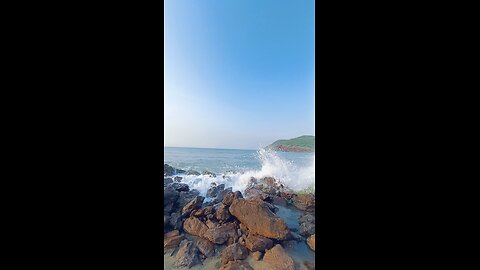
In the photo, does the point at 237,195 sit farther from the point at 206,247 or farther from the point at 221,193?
the point at 206,247

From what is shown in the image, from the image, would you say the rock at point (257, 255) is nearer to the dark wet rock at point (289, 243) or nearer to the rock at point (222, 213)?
the dark wet rock at point (289, 243)

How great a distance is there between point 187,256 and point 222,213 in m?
0.54

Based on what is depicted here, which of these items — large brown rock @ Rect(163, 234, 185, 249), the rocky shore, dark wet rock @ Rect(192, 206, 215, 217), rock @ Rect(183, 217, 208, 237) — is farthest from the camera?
dark wet rock @ Rect(192, 206, 215, 217)

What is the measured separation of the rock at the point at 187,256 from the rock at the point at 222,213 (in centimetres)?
38

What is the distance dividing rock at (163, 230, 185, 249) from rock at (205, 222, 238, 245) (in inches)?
11.4

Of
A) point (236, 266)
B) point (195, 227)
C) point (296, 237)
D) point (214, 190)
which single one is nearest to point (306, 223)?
point (296, 237)

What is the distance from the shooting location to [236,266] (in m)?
1.83

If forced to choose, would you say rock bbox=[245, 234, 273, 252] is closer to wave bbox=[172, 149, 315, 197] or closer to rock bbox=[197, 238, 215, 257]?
rock bbox=[197, 238, 215, 257]

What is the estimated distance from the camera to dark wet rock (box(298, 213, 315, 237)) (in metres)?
1.98

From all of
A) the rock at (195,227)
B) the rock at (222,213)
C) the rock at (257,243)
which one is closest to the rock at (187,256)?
the rock at (195,227)

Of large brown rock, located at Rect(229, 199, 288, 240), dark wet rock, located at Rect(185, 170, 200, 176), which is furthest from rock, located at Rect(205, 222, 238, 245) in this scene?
dark wet rock, located at Rect(185, 170, 200, 176)
